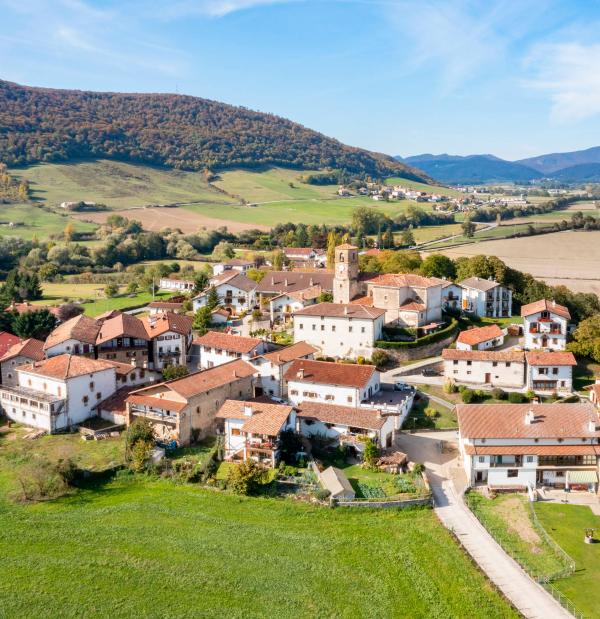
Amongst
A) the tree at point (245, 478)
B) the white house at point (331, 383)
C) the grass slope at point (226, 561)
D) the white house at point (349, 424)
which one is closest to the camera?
the grass slope at point (226, 561)

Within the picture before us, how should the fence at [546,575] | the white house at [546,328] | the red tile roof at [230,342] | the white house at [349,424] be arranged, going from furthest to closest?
the white house at [546,328] → the red tile roof at [230,342] → the white house at [349,424] → the fence at [546,575]

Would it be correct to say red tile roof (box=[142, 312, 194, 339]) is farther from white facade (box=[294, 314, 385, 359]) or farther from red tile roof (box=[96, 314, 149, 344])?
white facade (box=[294, 314, 385, 359])

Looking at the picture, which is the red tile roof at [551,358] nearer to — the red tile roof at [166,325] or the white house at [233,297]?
the red tile roof at [166,325]

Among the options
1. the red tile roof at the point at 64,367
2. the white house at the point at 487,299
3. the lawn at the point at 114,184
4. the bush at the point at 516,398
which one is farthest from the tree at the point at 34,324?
the lawn at the point at 114,184

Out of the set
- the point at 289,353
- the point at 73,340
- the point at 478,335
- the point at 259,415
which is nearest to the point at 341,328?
the point at 289,353

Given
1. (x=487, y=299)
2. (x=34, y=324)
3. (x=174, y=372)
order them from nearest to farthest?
(x=174, y=372), (x=34, y=324), (x=487, y=299)

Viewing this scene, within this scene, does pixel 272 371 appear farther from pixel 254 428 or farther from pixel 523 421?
pixel 523 421
